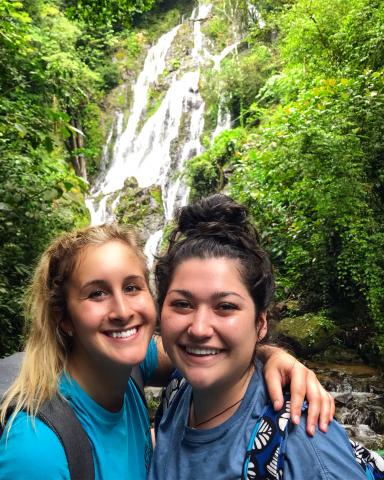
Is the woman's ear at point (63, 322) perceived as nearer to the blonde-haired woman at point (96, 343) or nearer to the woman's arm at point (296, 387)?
the blonde-haired woman at point (96, 343)

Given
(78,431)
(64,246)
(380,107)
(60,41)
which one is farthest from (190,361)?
(60,41)

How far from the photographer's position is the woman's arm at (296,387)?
1.26 metres

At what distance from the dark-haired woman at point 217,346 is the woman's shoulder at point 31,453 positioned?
1.32 feet

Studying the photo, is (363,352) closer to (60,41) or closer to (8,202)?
(8,202)

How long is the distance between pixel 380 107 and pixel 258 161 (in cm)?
215

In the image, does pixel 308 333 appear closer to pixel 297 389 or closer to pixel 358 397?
pixel 358 397

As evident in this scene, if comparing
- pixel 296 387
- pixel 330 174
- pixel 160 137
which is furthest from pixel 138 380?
pixel 160 137

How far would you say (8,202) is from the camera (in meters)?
4.76

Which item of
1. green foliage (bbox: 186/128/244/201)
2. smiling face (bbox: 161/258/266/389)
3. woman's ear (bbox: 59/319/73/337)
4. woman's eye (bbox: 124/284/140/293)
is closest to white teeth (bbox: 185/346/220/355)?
smiling face (bbox: 161/258/266/389)

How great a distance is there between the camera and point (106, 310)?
5.46 feet

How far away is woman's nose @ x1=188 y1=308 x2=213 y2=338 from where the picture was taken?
1418mm

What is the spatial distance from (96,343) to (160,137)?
17.8m

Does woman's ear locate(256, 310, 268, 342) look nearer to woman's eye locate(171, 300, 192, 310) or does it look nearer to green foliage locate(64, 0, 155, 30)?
woman's eye locate(171, 300, 192, 310)

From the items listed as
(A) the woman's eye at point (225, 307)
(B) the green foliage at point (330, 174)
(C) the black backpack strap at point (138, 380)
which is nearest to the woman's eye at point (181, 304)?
(A) the woman's eye at point (225, 307)
